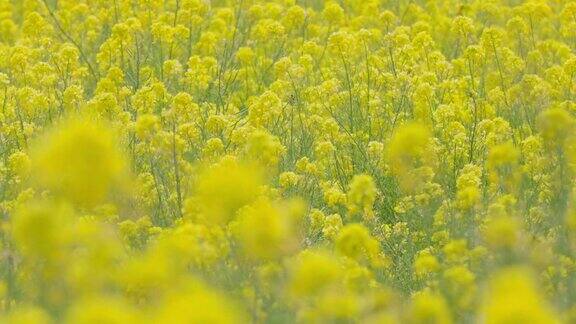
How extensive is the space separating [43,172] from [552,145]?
2.63 m

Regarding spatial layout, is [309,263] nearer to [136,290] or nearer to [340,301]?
[340,301]

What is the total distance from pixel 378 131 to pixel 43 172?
4071 mm

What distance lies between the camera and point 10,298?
4797mm

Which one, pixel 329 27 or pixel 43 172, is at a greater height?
pixel 43 172

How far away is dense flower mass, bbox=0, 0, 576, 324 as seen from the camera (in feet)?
12.7

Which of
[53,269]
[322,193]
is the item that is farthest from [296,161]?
[53,269]

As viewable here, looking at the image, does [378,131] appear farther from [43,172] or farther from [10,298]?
[43,172]

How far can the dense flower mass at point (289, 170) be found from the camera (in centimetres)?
386

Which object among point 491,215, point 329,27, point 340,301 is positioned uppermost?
point 340,301

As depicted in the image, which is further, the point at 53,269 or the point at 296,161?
the point at 296,161

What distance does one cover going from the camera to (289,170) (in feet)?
23.5

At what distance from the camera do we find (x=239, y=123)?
770 centimetres

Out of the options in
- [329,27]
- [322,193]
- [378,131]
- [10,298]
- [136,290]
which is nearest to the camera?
[136,290]

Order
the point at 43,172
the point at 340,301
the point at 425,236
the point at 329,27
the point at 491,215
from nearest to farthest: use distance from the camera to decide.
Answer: the point at 340,301
the point at 43,172
the point at 491,215
the point at 425,236
the point at 329,27
